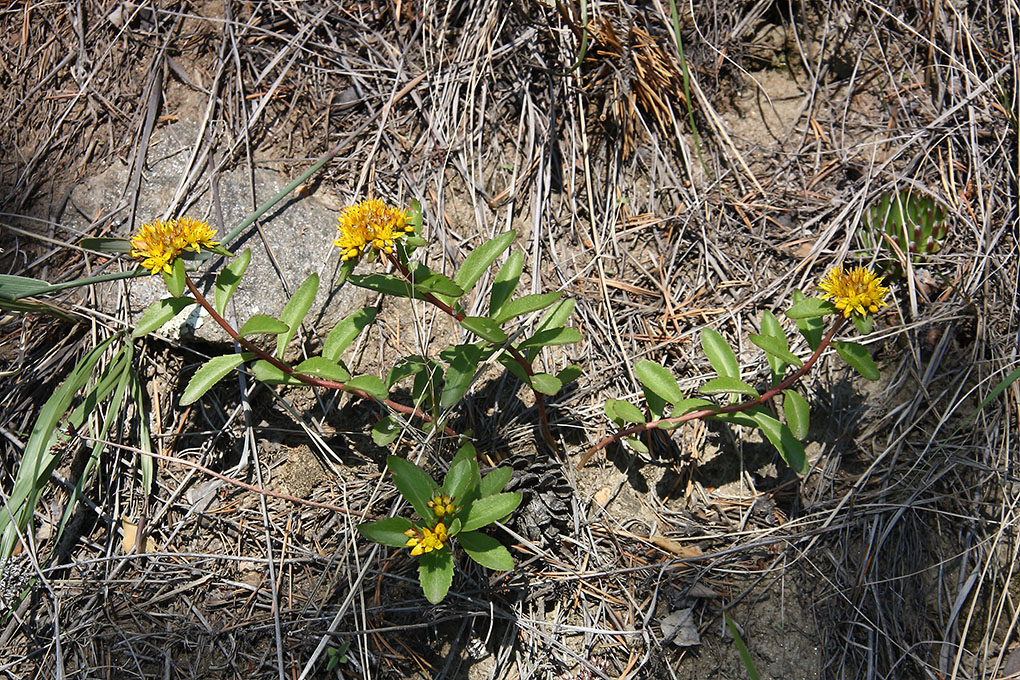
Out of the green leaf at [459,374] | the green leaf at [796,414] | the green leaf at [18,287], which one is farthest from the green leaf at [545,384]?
the green leaf at [18,287]

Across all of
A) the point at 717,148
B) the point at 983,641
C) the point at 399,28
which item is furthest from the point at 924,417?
the point at 399,28

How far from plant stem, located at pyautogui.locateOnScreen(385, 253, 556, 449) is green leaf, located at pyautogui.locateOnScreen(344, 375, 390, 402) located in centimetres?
28

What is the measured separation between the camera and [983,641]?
2.14m

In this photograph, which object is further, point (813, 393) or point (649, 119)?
point (649, 119)

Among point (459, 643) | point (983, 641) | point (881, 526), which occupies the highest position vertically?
point (881, 526)

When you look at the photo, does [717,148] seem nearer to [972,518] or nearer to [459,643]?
[972,518]

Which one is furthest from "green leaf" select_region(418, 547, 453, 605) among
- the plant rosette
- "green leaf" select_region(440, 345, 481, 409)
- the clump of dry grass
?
"green leaf" select_region(440, 345, 481, 409)

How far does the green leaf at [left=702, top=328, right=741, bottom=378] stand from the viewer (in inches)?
86.0

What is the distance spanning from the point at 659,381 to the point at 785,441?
405mm

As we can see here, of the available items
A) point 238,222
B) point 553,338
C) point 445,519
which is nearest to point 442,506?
point 445,519

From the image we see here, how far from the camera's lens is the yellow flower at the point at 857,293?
1.85 meters

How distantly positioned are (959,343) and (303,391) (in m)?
2.28

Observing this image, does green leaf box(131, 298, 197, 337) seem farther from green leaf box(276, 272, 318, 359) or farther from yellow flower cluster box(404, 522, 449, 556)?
yellow flower cluster box(404, 522, 449, 556)

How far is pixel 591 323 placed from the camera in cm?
256
